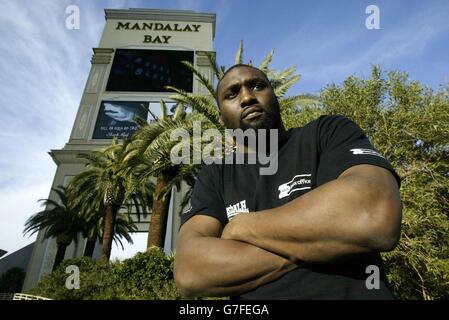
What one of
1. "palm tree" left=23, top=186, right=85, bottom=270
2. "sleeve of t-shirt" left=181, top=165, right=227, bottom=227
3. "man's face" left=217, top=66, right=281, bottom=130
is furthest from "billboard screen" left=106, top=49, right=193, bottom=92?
"sleeve of t-shirt" left=181, top=165, right=227, bottom=227

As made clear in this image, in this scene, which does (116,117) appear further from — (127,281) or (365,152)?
(365,152)

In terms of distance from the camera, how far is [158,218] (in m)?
14.9

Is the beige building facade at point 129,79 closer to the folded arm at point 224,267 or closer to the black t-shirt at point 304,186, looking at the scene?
the black t-shirt at point 304,186

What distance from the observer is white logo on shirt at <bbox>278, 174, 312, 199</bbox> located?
147 centimetres

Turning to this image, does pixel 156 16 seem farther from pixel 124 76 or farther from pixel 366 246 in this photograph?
pixel 366 246

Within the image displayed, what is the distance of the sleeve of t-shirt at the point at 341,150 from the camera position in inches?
53.1

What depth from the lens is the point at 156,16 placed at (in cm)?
4775

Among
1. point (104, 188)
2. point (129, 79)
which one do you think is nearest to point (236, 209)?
point (104, 188)

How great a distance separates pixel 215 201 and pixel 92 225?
26978 millimetres

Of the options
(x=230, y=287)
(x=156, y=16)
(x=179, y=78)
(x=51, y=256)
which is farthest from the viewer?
(x=156, y=16)

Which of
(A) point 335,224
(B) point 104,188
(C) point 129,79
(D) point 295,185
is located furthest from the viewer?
(C) point 129,79

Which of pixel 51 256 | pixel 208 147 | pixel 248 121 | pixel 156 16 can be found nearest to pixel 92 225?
pixel 51 256

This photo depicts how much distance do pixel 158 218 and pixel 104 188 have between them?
16.8 feet

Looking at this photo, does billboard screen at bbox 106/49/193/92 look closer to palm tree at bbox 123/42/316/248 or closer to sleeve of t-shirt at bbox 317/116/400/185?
palm tree at bbox 123/42/316/248
